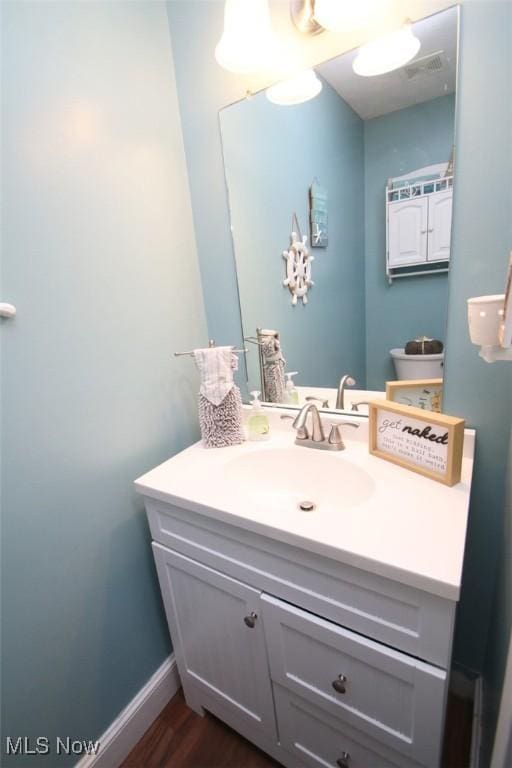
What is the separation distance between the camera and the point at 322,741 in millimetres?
825

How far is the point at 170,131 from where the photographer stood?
1109 millimetres

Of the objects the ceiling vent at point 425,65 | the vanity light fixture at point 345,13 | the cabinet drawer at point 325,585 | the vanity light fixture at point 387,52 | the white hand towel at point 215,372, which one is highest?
the vanity light fixture at point 345,13

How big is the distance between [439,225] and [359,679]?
3.43 feet

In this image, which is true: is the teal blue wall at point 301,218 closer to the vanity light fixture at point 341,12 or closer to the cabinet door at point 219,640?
the vanity light fixture at point 341,12

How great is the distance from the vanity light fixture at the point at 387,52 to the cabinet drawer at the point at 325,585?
115 centimetres

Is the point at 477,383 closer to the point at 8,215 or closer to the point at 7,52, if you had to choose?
the point at 8,215

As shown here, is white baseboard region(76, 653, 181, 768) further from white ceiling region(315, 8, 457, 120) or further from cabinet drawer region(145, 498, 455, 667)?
white ceiling region(315, 8, 457, 120)

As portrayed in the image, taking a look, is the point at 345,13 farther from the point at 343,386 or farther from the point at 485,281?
the point at 343,386

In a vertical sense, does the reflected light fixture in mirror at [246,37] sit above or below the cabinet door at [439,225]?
above

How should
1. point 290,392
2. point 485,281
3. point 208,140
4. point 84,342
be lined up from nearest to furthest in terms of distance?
point 485,281
point 84,342
point 208,140
point 290,392

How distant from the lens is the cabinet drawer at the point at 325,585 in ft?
1.94

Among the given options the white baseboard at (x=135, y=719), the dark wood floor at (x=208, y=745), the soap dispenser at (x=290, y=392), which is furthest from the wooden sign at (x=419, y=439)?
the white baseboard at (x=135, y=719)

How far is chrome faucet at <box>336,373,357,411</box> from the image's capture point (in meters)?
1.10

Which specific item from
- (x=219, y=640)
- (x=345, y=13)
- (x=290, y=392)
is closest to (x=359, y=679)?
(x=219, y=640)
